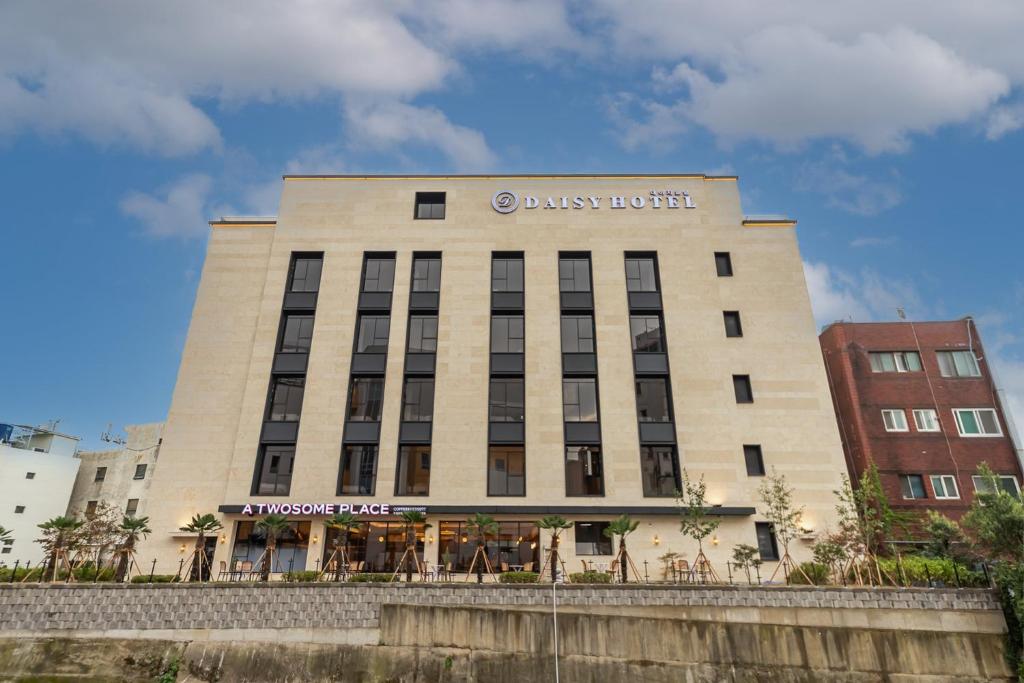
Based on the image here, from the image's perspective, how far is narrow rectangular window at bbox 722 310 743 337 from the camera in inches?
1698

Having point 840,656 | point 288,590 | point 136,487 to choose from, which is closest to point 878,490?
point 840,656

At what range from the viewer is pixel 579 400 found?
4091 centimetres

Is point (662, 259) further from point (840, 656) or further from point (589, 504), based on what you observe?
point (840, 656)

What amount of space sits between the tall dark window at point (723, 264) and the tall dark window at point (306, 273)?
3110cm

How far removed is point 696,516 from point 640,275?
19251 millimetres

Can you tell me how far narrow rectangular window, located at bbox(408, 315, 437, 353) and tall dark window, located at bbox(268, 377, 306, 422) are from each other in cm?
828

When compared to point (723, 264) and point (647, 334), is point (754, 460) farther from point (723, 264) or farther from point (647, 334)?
point (723, 264)

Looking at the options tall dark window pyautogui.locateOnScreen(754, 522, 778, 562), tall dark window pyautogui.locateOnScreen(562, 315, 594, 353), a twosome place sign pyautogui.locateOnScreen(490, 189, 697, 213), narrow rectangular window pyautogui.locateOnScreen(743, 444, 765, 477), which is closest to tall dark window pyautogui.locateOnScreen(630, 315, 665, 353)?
tall dark window pyautogui.locateOnScreen(562, 315, 594, 353)

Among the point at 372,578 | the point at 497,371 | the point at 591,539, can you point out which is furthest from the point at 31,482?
the point at 591,539

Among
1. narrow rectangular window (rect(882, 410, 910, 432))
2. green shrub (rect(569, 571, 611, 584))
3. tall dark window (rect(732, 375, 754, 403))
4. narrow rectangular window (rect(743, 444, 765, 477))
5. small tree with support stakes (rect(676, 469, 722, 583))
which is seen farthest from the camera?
narrow rectangular window (rect(882, 410, 910, 432))

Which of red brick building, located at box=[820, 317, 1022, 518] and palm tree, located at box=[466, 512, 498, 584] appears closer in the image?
palm tree, located at box=[466, 512, 498, 584]

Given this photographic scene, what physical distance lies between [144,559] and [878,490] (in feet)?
157

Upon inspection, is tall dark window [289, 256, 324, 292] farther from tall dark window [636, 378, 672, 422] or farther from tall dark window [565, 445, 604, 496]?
tall dark window [636, 378, 672, 422]

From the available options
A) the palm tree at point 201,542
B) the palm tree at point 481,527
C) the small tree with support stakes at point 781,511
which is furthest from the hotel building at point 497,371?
the palm tree at point 481,527
